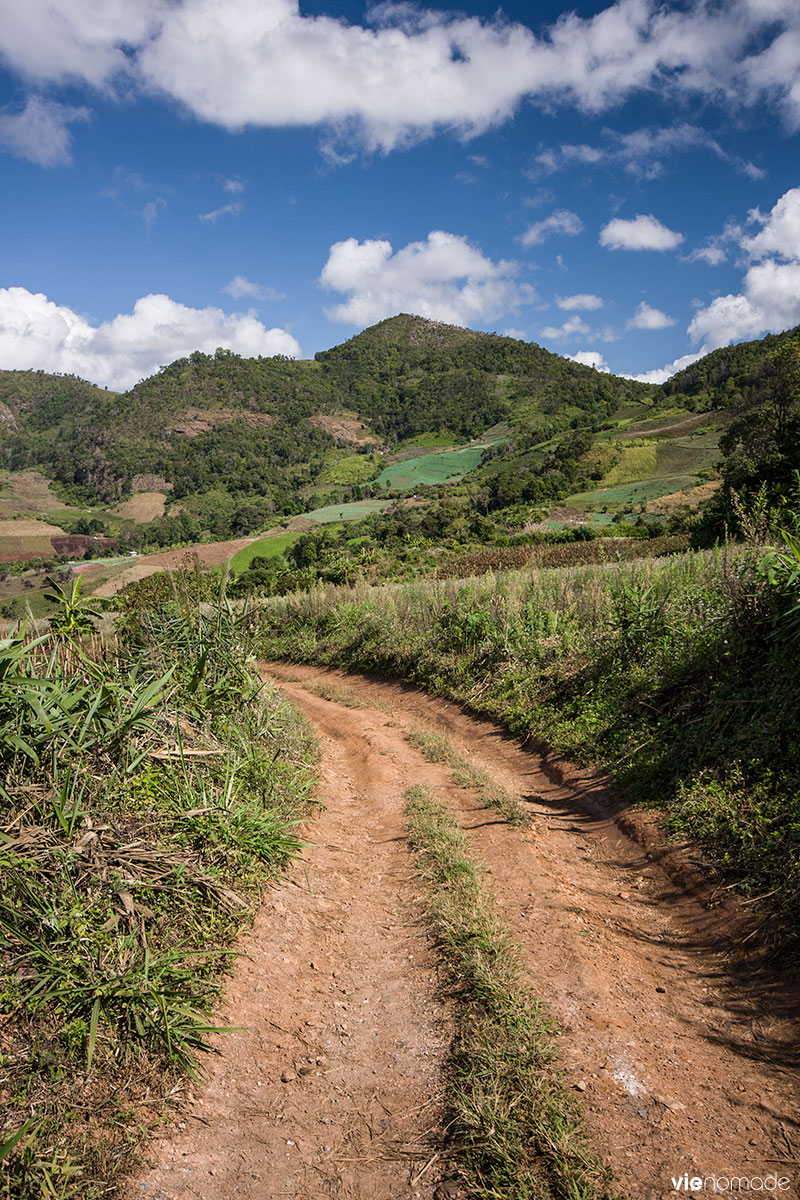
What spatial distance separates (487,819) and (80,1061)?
3733 millimetres

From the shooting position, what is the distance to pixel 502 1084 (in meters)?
2.62

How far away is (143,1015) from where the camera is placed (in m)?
2.82

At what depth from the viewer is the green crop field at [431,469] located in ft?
342

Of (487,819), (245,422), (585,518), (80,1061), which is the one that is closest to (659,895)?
(487,819)

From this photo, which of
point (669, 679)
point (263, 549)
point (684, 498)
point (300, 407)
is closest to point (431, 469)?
point (300, 407)

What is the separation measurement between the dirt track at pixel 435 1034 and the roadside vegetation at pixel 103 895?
23 cm

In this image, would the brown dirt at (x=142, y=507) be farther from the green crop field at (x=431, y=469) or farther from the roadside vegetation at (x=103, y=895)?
the roadside vegetation at (x=103, y=895)

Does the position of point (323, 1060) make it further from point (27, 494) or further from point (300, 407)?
point (300, 407)

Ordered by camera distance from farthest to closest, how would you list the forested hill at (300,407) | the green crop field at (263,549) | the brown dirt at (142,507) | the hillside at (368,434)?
1. the forested hill at (300,407)
2. the brown dirt at (142,507)
3. the hillside at (368,434)
4. the green crop field at (263,549)

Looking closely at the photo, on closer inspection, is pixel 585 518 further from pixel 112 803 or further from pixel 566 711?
pixel 112 803

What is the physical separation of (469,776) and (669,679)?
235 centimetres

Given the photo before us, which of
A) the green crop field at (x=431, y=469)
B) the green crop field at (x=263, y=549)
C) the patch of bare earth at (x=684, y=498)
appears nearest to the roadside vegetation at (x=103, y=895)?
the patch of bare earth at (x=684, y=498)

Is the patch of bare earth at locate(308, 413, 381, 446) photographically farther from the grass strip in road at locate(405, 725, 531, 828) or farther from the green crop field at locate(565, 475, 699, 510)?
the grass strip in road at locate(405, 725, 531, 828)

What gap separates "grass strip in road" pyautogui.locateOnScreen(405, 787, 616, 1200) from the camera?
2.24 m
